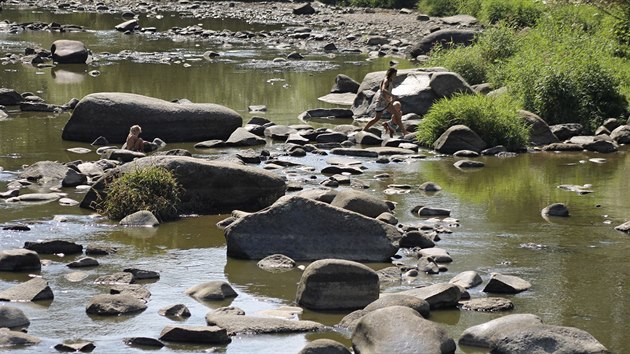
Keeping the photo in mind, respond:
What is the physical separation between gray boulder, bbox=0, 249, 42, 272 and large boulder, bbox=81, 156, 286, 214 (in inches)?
120

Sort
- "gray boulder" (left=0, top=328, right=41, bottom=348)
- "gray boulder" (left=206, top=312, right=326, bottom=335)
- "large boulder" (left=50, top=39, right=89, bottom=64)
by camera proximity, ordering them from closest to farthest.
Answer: "gray boulder" (left=0, top=328, right=41, bottom=348) < "gray boulder" (left=206, top=312, right=326, bottom=335) < "large boulder" (left=50, top=39, right=89, bottom=64)

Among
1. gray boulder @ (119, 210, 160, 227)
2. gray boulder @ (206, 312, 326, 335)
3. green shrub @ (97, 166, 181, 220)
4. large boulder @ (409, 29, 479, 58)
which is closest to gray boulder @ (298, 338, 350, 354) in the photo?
gray boulder @ (206, 312, 326, 335)

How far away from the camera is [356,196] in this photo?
14.9 metres

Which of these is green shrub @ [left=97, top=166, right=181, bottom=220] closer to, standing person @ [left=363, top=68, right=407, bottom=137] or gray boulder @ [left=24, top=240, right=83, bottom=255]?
gray boulder @ [left=24, top=240, right=83, bottom=255]

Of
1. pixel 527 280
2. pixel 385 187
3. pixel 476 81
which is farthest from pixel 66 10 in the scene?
pixel 527 280

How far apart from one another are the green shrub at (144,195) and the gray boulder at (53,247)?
6.08 feet

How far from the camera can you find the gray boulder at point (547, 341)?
9.80m

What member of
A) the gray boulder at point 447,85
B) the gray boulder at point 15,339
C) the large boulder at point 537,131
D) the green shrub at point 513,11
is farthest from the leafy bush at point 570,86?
the green shrub at point 513,11

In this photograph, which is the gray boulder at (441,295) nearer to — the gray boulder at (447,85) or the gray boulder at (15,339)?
the gray boulder at (15,339)

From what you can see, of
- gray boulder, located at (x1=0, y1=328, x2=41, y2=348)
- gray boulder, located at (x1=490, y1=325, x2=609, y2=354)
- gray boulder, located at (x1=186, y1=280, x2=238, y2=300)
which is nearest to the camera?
gray boulder, located at (x1=490, y1=325, x2=609, y2=354)

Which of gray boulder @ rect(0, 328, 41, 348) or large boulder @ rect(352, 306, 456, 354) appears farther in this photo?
gray boulder @ rect(0, 328, 41, 348)

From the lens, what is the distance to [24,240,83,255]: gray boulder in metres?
13.5

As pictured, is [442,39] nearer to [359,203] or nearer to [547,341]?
[359,203]

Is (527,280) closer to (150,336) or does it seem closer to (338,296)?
(338,296)
